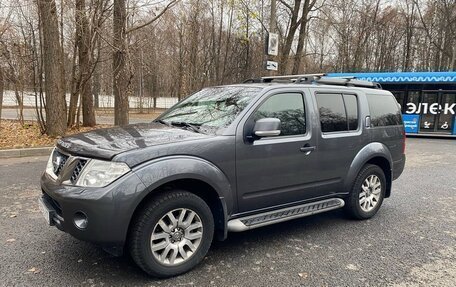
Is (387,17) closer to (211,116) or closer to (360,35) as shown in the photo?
(360,35)

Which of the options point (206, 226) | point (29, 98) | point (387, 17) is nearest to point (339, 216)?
point (206, 226)

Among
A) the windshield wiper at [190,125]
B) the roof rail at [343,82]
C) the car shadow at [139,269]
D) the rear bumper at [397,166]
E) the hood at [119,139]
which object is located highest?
the roof rail at [343,82]

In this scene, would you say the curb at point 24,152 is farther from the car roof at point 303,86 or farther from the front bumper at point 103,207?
the front bumper at point 103,207

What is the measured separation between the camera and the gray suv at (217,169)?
2.90 meters

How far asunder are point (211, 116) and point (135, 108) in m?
29.3

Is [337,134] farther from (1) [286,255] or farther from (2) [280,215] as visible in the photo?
(1) [286,255]

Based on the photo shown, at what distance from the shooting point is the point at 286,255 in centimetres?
365

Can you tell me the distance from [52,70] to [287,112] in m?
8.45

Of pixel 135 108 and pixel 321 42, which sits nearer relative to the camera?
pixel 135 108

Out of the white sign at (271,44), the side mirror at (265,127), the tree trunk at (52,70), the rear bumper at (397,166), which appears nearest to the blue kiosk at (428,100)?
the white sign at (271,44)

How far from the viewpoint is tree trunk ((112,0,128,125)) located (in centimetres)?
1081

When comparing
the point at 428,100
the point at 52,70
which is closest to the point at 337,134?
the point at 52,70

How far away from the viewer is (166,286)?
9.85 ft

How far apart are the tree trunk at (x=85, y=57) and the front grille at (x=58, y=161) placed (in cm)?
791
